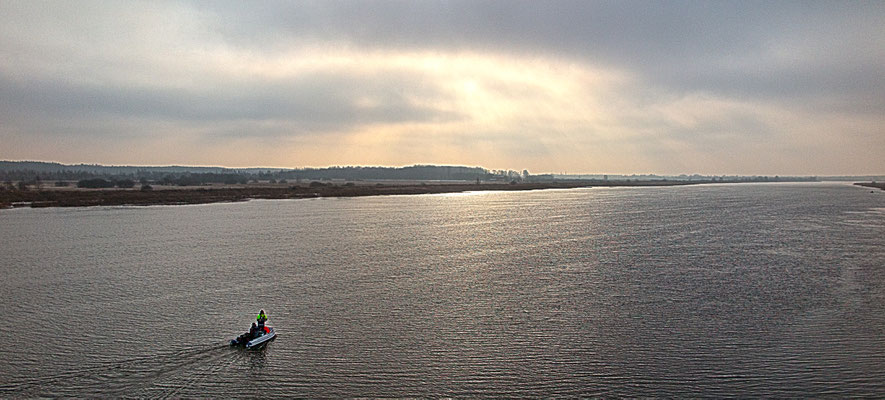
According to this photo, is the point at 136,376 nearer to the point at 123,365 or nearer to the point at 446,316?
the point at 123,365

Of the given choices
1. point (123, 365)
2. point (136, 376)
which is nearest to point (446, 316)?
point (136, 376)

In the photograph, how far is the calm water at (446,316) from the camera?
44.4 feet

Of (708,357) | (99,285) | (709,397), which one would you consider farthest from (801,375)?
(99,285)

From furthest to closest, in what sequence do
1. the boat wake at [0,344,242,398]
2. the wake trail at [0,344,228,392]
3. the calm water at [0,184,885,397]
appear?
the calm water at [0,184,885,397] < the wake trail at [0,344,228,392] < the boat wake at [0,344,242,398]

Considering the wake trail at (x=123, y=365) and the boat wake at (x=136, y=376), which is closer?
the boat wake at (x=136, y=376)

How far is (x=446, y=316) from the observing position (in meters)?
19.1

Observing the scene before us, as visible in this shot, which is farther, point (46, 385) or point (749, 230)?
point (749, 230)

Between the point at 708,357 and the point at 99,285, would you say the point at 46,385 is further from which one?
the point at 708,357

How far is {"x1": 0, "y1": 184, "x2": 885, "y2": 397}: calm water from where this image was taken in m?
13.5

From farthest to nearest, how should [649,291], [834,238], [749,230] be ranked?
[749,230] → [834,238] → [649,291]

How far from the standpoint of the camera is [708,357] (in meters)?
15.0

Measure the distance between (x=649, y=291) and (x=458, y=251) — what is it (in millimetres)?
14092

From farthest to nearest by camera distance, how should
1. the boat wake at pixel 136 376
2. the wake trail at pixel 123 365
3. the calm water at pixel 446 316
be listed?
1. the calm water at pixel 446 316
2. the wake trail at pixel 123 365
3. the boat wake at pixel 136 376

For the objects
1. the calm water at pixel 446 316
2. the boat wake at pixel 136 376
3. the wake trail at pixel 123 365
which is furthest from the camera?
the calm water at pixel 446 316
